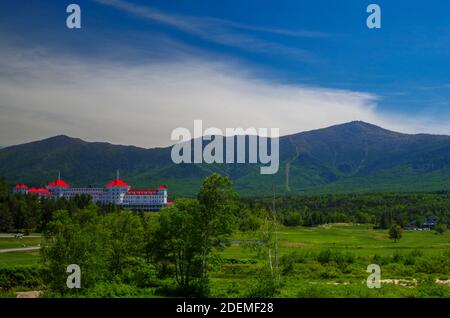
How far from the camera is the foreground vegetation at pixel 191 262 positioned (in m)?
29.3

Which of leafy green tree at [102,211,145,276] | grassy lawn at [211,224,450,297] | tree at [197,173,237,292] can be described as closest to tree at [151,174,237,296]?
tree at [197,173,237,292]

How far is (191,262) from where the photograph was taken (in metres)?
33.3

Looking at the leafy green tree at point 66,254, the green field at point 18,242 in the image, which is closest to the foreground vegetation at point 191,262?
the leafy green tree at point 66,254

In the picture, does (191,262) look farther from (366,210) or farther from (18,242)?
(366,210)

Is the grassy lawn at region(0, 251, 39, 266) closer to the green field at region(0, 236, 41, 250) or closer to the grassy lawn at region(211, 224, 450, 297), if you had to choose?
the green field at region(0, 236, 41, 250)

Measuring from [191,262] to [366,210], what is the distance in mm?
110067

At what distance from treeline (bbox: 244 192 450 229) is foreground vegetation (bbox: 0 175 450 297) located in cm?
4172

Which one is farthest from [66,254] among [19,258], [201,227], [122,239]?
Result: [19,258]

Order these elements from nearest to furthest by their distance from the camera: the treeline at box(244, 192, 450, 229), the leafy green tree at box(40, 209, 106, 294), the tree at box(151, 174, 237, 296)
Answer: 1. the leafy green tree at box(40, 209, 106, 294)
2. the tree at box(151, 174, 237, 296)
3. the treeline at box(244, 192, 450, 229)

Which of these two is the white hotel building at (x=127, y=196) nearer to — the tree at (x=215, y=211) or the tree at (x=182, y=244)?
the tree at (x=182, y=244)

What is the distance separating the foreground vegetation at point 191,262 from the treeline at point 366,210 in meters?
41.7

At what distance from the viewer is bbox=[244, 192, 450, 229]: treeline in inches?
4348

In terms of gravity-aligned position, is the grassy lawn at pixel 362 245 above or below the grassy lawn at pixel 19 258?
below

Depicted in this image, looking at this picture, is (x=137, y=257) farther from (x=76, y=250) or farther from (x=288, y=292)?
(x=288, y=292)
